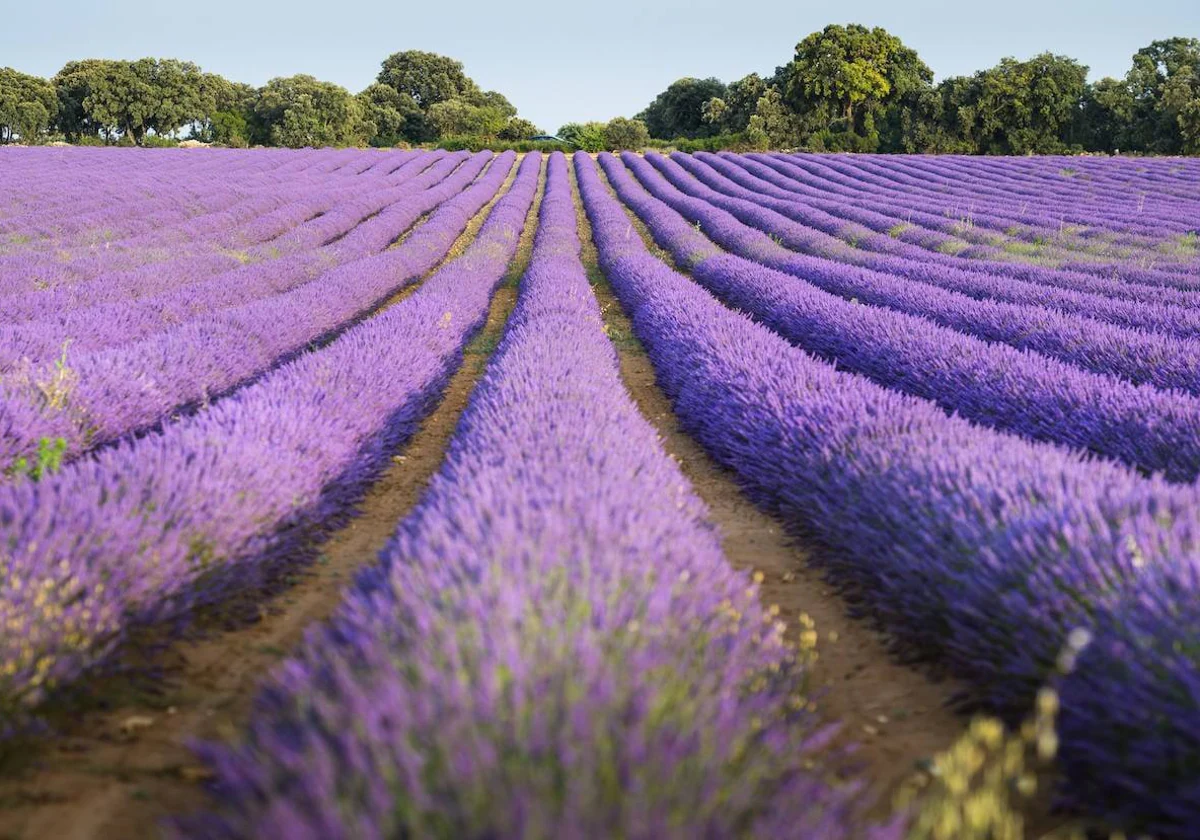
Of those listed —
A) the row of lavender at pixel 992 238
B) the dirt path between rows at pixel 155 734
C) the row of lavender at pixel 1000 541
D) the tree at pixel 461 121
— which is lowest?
the dirt path between rows at pixel 155 734

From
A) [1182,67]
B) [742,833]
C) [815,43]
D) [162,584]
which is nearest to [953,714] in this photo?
[742,833]

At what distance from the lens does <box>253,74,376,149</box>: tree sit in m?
42.9

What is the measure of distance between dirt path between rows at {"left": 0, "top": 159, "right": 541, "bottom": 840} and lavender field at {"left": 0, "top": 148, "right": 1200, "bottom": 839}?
0.04 feet

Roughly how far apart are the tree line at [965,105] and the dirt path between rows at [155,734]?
39.7 meters

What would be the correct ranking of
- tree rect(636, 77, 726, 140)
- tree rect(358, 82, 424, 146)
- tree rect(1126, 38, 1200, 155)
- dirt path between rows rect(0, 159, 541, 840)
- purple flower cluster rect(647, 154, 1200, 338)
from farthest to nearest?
tree rect(636, 77, 726, 140), tree rect(358, 82, 424, 146), tree rect(1126, 38, 1200, 155), purple flower cluster rect(647, 154, 1200, 338), dirt path between rows rect(0, 159, 541, 840)

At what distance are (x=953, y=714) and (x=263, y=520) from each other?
2.19 metres

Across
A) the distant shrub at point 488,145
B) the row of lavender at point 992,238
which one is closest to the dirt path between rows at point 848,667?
the row of lavender at point 992,238

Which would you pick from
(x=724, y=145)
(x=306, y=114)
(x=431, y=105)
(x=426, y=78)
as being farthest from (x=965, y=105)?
(x=426, y=78)

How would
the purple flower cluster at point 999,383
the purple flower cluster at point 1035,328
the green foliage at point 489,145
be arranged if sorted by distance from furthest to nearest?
the green foliage at point 489,145
the purple flower cluster at point 1035,328
the purple flower cluster at point 999,383

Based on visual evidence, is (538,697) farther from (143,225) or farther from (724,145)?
(724,145)

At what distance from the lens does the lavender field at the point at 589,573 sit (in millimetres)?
1297

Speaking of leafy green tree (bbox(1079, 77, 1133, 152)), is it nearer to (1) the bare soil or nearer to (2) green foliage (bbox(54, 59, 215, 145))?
(1) the bare soil

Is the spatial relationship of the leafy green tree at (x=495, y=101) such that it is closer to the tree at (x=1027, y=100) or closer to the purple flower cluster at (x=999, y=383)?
the tree at (x=1027, y=100)

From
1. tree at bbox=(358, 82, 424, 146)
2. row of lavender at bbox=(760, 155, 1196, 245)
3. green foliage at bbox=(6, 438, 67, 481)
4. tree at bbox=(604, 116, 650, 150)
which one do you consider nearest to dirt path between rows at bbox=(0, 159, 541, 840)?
green foliage at bbox=(6, 438, 67, 481)
